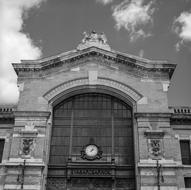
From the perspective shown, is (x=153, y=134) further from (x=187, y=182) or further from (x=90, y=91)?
(x=90, y=91)

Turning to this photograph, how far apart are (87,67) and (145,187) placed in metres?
10.0

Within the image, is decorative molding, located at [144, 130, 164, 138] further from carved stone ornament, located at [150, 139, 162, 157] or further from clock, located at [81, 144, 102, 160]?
clock, located at [81, 144, 102, 160]

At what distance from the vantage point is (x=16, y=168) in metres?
22.9

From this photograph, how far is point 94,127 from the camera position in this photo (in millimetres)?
25469

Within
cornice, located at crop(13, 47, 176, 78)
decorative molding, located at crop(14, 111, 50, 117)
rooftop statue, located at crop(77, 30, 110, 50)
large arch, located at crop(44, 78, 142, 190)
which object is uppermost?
rooftop statue, located at crop(77, 30, 110, 50)

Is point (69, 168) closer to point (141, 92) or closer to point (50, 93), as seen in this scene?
point (50, 93)

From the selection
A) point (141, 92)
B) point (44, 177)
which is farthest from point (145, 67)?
point (44, 177)

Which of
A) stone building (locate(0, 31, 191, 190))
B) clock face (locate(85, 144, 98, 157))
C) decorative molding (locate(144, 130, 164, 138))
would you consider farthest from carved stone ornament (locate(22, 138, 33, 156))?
decorative molding (locate(144, 130, 164, 138))

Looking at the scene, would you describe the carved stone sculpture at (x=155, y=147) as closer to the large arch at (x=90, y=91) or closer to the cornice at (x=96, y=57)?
the large arch at (x=90, y=91)

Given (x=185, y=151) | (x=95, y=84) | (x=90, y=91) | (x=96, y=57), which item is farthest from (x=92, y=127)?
(x=185, y=151)

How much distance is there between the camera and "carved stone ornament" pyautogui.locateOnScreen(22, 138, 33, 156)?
23500 mm

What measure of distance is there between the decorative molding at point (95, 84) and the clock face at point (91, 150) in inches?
178

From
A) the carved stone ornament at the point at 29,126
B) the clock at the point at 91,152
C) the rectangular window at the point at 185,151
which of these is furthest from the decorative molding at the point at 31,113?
the rectangular window at the point at 185,151

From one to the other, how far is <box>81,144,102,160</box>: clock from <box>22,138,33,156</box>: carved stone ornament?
3608mm
